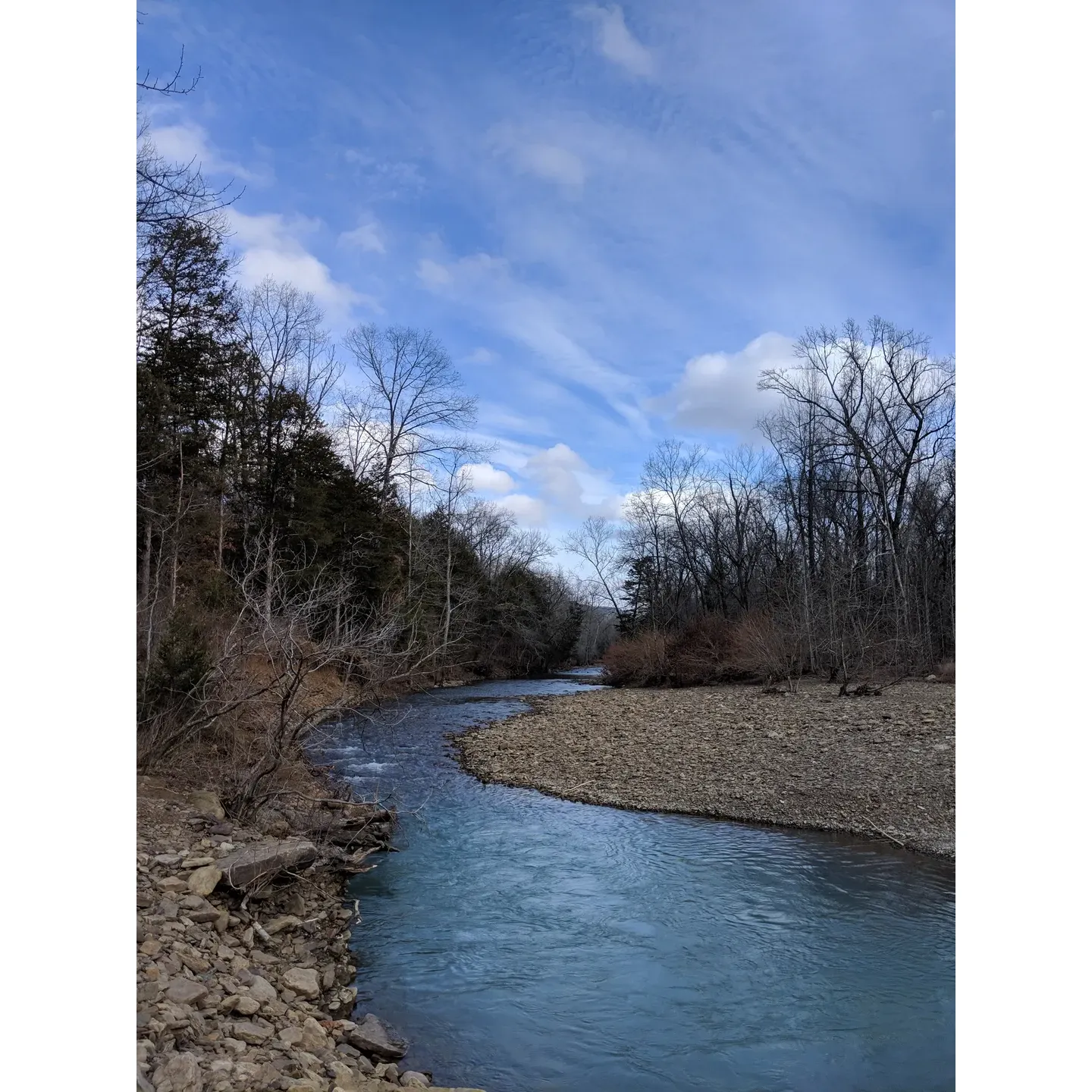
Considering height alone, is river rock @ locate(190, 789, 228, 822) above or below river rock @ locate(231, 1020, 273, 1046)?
above

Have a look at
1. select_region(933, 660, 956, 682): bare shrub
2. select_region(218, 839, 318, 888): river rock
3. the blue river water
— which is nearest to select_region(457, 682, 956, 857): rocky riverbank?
the blue river water

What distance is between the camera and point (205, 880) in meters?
4.52

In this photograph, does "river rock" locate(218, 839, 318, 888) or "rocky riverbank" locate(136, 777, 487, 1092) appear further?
"river rock" locate(218, 839, 318, 888)

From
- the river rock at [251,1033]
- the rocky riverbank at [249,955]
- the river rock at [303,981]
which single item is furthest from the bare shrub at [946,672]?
the river rock at [251,1033]

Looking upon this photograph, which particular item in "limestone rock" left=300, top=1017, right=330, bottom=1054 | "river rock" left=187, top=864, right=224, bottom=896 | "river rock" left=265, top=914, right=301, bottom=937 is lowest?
"river rock" left=265, top=914, right=301, bottom=937

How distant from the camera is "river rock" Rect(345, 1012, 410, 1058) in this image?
3.42m

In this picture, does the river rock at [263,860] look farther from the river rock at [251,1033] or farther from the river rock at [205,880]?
the river rock at [251,1033]

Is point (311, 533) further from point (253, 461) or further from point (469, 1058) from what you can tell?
point (469, 1058)

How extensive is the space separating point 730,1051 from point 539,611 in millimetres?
25291

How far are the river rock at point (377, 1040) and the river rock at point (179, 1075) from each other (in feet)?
3.55

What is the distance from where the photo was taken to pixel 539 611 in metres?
28.8

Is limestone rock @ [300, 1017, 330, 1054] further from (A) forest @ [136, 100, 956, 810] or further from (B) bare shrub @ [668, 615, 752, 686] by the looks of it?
(B) bare shrub @ [668, 615, 752, 686]

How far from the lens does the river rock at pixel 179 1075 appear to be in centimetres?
235
